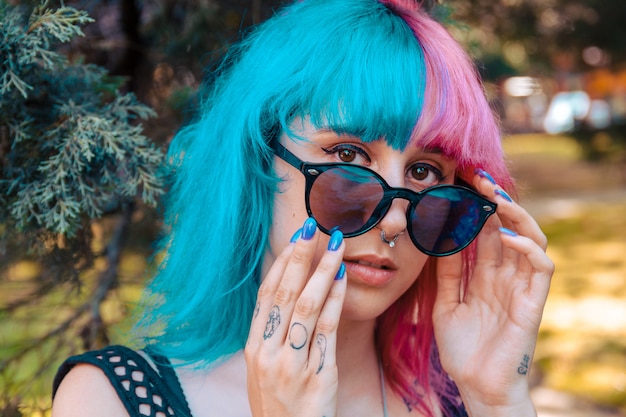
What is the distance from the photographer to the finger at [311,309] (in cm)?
128

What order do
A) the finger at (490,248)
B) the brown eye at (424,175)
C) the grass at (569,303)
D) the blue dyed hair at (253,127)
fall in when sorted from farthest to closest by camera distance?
the grass at (569,303)
the finger at (490,248)
the brown eye at (424,175)
the blue dyed hair at (253,127)

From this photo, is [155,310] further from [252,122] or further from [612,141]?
[612,141]

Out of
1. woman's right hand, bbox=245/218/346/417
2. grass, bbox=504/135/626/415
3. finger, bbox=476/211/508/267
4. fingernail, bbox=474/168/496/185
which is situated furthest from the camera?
grass, bbox=504/135/626/415

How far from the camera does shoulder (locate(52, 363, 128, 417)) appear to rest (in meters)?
1.33

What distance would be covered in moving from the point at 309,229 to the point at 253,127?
311 mm

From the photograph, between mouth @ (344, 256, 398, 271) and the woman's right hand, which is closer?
the woman's right hand

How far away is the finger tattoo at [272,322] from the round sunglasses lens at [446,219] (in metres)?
0.38

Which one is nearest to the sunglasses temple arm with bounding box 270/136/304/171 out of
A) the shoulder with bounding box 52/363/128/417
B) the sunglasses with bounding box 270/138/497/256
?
the sunglasses with bounding box 270/138/497/256

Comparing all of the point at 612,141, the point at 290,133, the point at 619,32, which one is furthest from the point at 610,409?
the point at 612,141

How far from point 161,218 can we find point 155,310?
516mm

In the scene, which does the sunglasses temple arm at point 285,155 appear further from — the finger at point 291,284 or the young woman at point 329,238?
the finger at point 291,284

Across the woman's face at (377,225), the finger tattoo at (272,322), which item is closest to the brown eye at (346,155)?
the woman's face at (377,225)

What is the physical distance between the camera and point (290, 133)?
1.44 m

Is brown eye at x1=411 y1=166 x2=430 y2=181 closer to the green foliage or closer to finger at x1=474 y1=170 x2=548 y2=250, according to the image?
finger at x1=474 y1=170 x2=548 y2=250
